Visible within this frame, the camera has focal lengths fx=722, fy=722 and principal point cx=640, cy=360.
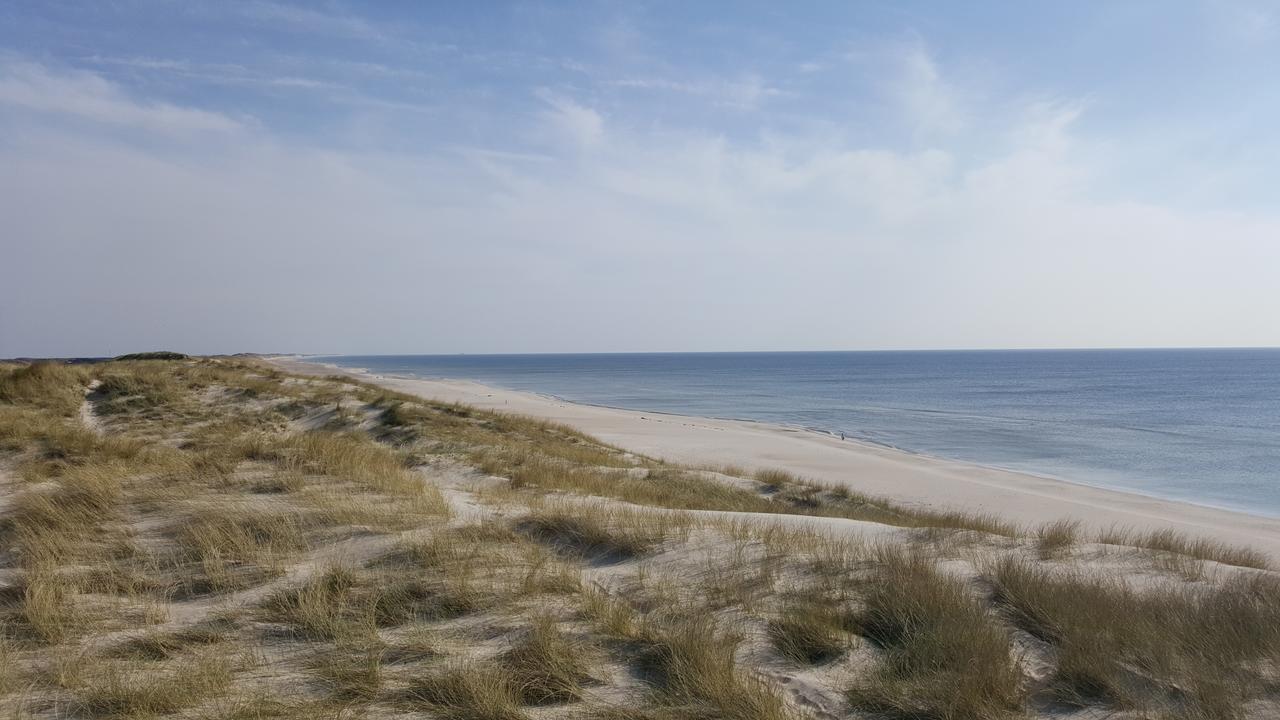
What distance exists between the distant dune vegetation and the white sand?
31.5ft

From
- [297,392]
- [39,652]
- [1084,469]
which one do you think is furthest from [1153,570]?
[297,392]


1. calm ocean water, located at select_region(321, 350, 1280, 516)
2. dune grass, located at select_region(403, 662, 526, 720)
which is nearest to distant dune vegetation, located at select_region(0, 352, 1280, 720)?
dune grass, located at select_region(403, 662, 526, 720)

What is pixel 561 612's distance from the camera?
17.4 feet

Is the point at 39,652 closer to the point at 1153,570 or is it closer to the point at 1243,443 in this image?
the point at 1153,570

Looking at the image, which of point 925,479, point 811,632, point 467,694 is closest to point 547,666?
point 467,694

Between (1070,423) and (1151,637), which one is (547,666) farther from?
(1070,423)

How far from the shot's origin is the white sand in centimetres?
1736

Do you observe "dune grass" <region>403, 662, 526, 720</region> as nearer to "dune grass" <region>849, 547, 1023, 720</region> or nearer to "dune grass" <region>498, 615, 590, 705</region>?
"dune grass" <region>498, 615, 590, 705</region>

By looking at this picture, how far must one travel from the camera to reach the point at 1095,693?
4.43 m

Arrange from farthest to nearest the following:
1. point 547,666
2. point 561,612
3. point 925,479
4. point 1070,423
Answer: point 1070,423, point 925,479, point 561,612, point 547,666

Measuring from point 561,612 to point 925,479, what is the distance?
19.7 m

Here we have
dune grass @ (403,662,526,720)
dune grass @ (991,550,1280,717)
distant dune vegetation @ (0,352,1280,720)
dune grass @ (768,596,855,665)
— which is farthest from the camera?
dune grass @ (768,596,855,665)

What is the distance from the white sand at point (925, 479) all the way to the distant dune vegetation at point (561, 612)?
9.61m

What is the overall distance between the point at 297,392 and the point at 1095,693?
2525 cm
